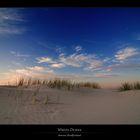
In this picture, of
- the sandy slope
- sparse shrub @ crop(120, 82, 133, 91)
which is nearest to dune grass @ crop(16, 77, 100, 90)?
the sandy slope

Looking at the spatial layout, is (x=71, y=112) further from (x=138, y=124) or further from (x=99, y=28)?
(x=99, y=28)

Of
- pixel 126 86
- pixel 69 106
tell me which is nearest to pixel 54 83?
pixel 69 106

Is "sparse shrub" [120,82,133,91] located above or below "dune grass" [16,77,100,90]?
below

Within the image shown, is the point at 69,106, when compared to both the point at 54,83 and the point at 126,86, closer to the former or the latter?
the point at 54,83

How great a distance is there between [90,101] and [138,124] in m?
0.34

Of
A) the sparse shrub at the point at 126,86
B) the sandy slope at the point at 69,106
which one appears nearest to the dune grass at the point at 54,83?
the sandy slope at the point at 69,106

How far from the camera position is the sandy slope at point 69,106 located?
91.3 inches

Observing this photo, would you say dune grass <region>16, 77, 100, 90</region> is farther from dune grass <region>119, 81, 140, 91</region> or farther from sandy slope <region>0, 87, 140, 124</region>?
dune grass <region>119, 81, 140, 91</region>

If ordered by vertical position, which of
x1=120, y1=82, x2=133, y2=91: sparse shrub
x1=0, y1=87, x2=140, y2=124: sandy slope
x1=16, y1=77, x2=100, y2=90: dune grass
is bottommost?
x1=0, y1=87, x2=140, y2=124: sandy slope

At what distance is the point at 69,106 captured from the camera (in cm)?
237

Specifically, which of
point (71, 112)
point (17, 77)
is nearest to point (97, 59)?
point (71, 112)

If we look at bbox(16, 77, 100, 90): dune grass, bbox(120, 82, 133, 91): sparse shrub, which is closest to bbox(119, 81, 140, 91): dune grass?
bbox(120, 82, 133, 91): sparse shrub

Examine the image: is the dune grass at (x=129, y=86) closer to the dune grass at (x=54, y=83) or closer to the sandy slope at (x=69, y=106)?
the sandy slope at (x=69, y=106)

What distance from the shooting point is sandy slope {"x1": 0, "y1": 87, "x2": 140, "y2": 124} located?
2.32 m
